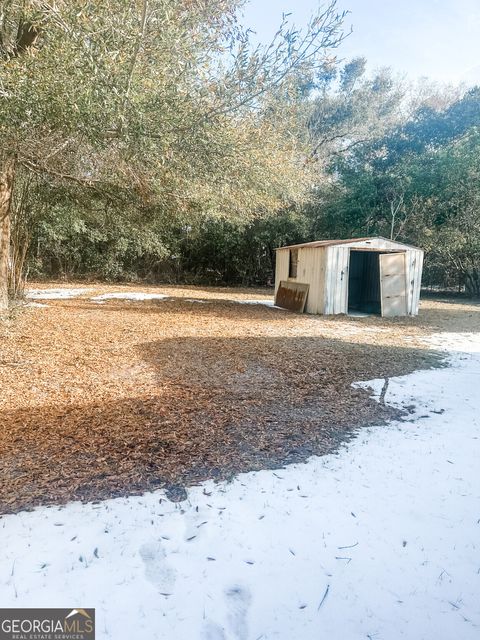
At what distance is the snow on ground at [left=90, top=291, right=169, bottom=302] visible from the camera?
487 inches

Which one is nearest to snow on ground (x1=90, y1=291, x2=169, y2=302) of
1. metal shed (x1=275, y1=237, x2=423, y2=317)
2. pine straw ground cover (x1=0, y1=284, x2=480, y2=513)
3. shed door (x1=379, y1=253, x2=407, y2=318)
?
pine straw ground cover (x1=0, y1=284, x2=480, y2=513)

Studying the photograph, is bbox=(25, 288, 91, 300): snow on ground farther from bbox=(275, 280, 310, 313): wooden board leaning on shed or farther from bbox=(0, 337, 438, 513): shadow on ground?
bbox=(0, 337, 438, 513): shadow on ground

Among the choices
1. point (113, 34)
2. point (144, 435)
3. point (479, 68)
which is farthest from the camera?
point (479, 68)

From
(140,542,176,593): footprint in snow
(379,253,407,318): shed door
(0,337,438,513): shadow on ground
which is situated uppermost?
(379,253,407,318): shed door

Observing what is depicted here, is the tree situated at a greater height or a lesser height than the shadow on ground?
greater

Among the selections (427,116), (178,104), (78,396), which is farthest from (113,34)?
(427,116)

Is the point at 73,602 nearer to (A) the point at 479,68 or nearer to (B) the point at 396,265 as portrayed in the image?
(B) the point at 396,265

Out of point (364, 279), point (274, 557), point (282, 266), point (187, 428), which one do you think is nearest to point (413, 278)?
point (364, 279)

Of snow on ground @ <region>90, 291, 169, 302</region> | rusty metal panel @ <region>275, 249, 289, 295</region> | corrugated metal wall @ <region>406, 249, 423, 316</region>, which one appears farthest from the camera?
rusty metal panel @ <region>275, 249, 289, 295</region>

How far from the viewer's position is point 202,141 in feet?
16.0

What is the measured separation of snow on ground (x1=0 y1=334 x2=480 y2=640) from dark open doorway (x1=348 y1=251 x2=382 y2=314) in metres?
10.9

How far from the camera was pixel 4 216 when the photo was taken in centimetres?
738

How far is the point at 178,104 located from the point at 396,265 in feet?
25.6

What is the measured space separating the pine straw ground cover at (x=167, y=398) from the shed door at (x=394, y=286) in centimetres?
243
